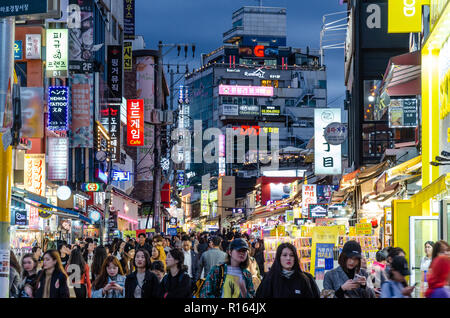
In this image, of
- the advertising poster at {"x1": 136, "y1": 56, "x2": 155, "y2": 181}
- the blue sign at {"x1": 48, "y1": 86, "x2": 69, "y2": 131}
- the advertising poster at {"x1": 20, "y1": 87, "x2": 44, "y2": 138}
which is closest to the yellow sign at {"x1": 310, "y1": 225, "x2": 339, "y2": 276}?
the advertising poster at {"x1": 20, "y1": 87, "x2": 44, "y2": 138}

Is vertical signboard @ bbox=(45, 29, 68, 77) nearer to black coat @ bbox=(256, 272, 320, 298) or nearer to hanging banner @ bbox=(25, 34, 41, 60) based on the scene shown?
hanging banner @ bbox=(25, 34, 41, 60)

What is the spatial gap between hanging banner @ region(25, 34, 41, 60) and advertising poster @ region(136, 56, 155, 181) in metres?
50.3

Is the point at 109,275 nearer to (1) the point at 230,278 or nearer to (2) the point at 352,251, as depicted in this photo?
(1) the point at 230,278

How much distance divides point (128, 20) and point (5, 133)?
72193 mm

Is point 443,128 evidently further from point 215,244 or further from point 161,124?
point 161,124

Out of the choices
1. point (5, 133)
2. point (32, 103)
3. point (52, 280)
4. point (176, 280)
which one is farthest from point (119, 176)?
point (176, 280)

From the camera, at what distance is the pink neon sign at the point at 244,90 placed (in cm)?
16552

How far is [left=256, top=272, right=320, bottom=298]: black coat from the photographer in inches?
313

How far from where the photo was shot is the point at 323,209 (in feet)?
134

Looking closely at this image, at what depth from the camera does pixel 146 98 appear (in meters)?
84.6

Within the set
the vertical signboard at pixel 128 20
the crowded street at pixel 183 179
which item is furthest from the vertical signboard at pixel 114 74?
the vertical signboard at pixel 128 20

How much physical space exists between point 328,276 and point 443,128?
1202 centimetres

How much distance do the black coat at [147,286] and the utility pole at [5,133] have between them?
159 cm

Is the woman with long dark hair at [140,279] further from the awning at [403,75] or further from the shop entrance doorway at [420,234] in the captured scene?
A: the awning at [403,75]
